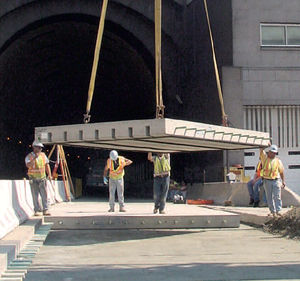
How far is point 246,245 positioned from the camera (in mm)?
11594

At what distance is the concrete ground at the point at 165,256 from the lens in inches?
321

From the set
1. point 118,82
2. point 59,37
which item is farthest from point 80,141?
point 118,82

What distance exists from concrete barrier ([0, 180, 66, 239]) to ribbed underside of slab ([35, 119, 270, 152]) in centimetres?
136

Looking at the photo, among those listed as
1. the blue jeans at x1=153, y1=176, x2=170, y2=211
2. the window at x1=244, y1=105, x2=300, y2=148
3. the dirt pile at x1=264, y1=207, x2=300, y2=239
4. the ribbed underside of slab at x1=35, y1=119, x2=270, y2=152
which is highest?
the window at x1=244, y1=105, x2=300, y2=148

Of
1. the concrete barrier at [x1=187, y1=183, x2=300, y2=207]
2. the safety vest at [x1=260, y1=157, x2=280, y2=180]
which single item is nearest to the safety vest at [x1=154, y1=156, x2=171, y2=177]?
the safety vest at [x1=260, y1=157, x2=280, y2=180]

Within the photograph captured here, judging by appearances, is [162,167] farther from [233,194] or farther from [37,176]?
[233,194]

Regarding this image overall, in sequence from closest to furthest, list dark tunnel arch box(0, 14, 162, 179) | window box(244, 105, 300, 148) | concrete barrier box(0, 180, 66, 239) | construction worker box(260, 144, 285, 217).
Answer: concrete barrier box(0, 180, 66, 239)
construction worker box(260, 144, 285, 217)
window box(244, 105, 300, 148)
dark tunnel arch box(0, 14, 162, 179)

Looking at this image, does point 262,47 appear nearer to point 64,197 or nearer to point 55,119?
point 64,197

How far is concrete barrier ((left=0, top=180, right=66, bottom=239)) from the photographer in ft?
36.0

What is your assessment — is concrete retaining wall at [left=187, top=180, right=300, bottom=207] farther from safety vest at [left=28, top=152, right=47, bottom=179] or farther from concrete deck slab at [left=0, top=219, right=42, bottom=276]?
concrete deck slab at [left=0, top=219, right=42, bottom=276]

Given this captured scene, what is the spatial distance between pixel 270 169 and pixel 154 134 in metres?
4.69

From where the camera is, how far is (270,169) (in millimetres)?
15016

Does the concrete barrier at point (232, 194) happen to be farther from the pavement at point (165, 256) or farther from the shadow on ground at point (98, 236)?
the shadow on ground at point (98, 236)

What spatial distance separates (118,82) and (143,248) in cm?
3888
